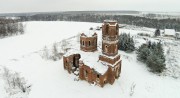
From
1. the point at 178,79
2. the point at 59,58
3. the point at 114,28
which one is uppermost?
the point at 114,28

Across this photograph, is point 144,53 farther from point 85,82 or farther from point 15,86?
point 15,86

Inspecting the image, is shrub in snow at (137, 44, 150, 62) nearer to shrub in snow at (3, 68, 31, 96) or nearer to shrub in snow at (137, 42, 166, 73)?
shrub in snow at (137, 42, 166, 73)

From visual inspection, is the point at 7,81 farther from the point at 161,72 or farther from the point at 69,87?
the point at 161,72

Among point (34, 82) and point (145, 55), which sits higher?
point (145, 55)

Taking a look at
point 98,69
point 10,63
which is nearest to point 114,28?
point 98,69

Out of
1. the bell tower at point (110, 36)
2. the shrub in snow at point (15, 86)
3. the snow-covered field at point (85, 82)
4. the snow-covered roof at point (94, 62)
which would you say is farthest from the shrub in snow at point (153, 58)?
the shrub in snow at point (15, 86)

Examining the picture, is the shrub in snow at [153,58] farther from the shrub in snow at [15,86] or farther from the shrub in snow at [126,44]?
the shrub in snow at [15,86]

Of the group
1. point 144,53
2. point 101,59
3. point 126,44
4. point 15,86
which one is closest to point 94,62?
point 101,59
